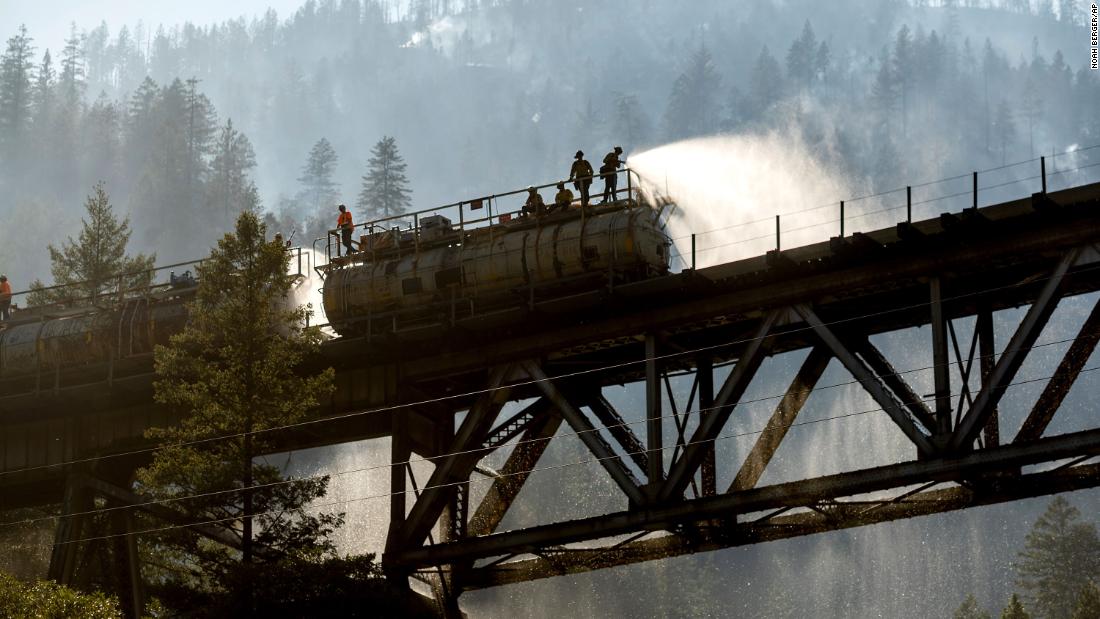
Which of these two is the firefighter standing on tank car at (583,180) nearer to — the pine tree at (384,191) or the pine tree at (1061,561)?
the pine tree at (1061,561)

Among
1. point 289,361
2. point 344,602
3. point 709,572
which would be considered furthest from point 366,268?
point 709,572

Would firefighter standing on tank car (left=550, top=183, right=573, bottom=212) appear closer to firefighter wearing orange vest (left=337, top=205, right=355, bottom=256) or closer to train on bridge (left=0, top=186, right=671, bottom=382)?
train on bridge (left=0, top=186, right=671, bottom=382)

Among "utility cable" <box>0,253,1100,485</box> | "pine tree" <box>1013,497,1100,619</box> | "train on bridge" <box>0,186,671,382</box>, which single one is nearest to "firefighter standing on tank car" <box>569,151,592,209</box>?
"train on bridge" <box>0,186,671,382</box>

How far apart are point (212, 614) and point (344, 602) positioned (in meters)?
2.78

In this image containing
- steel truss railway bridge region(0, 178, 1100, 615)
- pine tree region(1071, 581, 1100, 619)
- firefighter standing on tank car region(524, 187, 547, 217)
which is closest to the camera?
steel truss railway bridge region(0, 178, 1100, 615)

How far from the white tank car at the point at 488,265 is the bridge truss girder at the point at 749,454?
7.06ft

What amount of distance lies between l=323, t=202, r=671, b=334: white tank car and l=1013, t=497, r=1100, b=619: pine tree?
7137cm

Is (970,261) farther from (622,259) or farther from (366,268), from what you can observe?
(366,268)

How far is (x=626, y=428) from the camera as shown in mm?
31656

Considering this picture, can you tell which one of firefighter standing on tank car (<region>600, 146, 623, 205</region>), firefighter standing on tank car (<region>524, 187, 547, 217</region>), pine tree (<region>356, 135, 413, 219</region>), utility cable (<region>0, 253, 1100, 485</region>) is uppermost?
pine tree (<region>356, 135, 413, 219</region>)

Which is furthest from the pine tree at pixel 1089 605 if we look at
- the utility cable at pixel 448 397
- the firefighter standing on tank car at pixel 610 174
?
the utility cable at pixel 448 397

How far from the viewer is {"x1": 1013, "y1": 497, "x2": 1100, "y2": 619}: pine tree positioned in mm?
97875

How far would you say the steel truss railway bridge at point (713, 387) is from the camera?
1048 inches

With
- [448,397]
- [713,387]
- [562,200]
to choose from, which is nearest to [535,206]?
[562,200]
